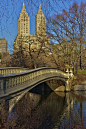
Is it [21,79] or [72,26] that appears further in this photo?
[72,26]

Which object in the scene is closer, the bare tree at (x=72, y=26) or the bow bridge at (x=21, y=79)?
the bow bridge at (x=21, y=79)

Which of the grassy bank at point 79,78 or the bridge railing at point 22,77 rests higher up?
the bridge railing at point 22,77

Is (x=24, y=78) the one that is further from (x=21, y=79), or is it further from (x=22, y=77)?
(x=21, y=79)

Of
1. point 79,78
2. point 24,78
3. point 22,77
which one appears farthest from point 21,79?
point 79,78

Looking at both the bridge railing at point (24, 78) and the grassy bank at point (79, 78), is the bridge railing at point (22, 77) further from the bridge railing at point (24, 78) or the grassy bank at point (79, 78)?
the grassy bank at point (79, 78)

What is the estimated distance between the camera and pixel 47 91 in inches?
935

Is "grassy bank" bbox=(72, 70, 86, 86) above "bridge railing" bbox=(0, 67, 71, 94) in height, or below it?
below

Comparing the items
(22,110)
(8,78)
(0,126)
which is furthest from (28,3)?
(22,110)

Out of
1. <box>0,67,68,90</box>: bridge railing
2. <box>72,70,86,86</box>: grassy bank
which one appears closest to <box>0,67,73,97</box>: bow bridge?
<box>0,67,68,90</box>: bridge railing

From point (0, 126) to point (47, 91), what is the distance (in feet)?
59.0

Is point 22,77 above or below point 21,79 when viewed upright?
above

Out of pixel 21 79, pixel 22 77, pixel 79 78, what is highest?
pixel 22 77

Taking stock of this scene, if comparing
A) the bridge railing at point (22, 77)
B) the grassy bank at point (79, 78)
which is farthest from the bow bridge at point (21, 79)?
the grassy bank at point (79, 78)

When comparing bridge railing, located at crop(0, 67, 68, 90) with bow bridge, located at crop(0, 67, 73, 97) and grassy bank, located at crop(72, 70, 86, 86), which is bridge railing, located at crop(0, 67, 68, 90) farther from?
grassy bank, located at crop(72, 70, 86, 86)
